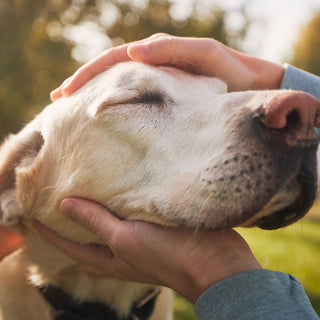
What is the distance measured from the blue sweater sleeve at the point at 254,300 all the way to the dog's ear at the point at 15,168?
1.29 metres

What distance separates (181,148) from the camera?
2.04 metres

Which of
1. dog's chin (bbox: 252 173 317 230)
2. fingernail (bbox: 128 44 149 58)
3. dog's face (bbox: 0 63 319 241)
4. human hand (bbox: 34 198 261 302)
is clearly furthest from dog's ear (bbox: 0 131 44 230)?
dog's chin (bbox: 252 173 317 230)

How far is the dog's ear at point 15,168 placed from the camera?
99.6 inches

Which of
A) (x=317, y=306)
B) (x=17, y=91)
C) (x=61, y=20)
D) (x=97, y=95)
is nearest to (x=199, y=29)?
(x=61, y=20)

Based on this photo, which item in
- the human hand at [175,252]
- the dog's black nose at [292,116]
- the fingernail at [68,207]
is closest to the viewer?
the dog's black nose at [292,116]

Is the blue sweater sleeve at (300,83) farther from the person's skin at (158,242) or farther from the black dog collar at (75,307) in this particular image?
the black dog collar at (75,307)

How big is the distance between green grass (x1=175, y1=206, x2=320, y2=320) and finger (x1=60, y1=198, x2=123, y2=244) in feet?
8.40

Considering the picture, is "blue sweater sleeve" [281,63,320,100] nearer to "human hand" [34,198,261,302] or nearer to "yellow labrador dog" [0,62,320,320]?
"yellow labrador dog" [0,62,320,320]

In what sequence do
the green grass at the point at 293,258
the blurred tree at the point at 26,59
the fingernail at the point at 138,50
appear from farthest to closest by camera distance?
the blurred tree at the point at 26,59 → the green grass at the point at 293,258 → the fingernail at the point at 138,50

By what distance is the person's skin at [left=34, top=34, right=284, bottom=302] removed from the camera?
6.34 ft

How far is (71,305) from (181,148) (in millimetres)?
1231

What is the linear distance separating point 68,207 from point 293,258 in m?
5.84

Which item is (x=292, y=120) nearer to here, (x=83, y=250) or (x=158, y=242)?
(x=158, y=242)

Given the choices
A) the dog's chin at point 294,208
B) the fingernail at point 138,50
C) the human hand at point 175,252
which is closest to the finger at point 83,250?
the human hand at point 175,252
